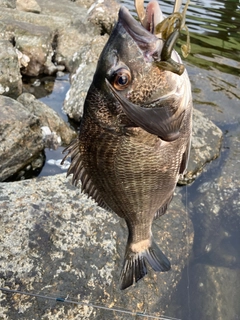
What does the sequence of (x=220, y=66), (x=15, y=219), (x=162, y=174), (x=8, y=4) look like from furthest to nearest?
(x=8, y=4)
(x=220, y=66)
(x=15, y=219)
(x=162, y=174)

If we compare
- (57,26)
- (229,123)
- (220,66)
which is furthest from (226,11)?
(229,123)

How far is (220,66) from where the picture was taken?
25.9 feet

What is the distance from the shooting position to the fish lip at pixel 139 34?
4.91ft

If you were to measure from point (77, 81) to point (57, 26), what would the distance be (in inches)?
139

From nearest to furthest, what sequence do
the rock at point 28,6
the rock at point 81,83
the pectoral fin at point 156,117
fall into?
1. the pectoral fin at point 156,117
2. the rock at point 81,83
3. the rock at point 28,6

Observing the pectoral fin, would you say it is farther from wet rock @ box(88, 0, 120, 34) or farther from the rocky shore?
wet rock @ box(88, 0, 120, 34)

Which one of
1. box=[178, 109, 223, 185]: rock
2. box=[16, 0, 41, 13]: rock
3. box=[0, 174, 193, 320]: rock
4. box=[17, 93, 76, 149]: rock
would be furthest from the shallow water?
box=[16, 0, 41, 13]: rock

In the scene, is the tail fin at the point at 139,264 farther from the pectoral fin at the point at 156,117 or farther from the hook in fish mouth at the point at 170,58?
the hook in fish mouth at the point at 170,58

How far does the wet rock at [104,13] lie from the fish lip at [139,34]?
23.6 feet

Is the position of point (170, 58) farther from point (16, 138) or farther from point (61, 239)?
point (16, 138)

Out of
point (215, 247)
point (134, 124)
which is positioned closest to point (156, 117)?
point (134, 124)

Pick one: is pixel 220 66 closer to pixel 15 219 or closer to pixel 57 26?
pixel 57 26

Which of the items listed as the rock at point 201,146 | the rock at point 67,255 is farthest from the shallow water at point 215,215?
the rock at point 67,255

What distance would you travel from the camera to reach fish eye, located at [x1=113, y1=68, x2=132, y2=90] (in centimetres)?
159
